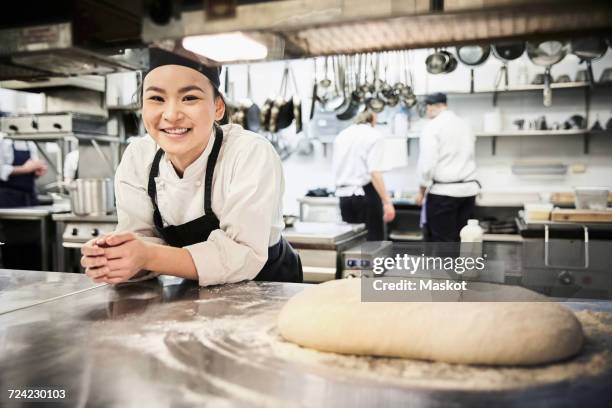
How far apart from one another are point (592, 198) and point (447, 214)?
46.8 inches

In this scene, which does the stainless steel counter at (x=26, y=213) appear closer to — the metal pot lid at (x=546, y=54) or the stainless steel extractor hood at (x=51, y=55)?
the stainless steel extractor hood at (x=51, y=55)

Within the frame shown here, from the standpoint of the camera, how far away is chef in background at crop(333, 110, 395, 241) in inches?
163

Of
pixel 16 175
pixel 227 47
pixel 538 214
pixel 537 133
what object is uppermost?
pixel 537 133

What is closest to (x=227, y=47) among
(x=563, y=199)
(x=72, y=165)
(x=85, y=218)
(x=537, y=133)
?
(x=85, y=218)

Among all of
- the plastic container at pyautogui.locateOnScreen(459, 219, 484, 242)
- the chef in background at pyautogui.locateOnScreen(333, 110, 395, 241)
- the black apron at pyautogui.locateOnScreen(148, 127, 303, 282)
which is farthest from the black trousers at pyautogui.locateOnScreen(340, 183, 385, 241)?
the black apron at pyautogui.locateOnScreen(148, 127, 303, 282)

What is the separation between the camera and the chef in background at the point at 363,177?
4129 millimetres

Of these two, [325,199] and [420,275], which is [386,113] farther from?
[420,275]

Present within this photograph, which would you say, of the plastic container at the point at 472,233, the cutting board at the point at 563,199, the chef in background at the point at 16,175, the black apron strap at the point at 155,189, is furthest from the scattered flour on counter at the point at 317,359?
the chef in background at the point at 16,175

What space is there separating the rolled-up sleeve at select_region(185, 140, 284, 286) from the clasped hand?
136mm

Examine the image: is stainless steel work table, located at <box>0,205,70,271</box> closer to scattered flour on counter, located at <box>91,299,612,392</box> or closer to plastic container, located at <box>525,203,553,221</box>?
scattered flour on counter, located at <box>91,299,612,392</box>

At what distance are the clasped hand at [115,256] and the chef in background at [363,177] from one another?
3.01 metres

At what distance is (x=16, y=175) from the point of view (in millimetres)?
4152

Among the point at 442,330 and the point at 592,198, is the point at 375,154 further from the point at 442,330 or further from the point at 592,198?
the point at 442,330

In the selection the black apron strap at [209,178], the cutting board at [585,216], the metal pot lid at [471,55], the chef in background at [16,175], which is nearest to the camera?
the black apron strap at [209,178]
